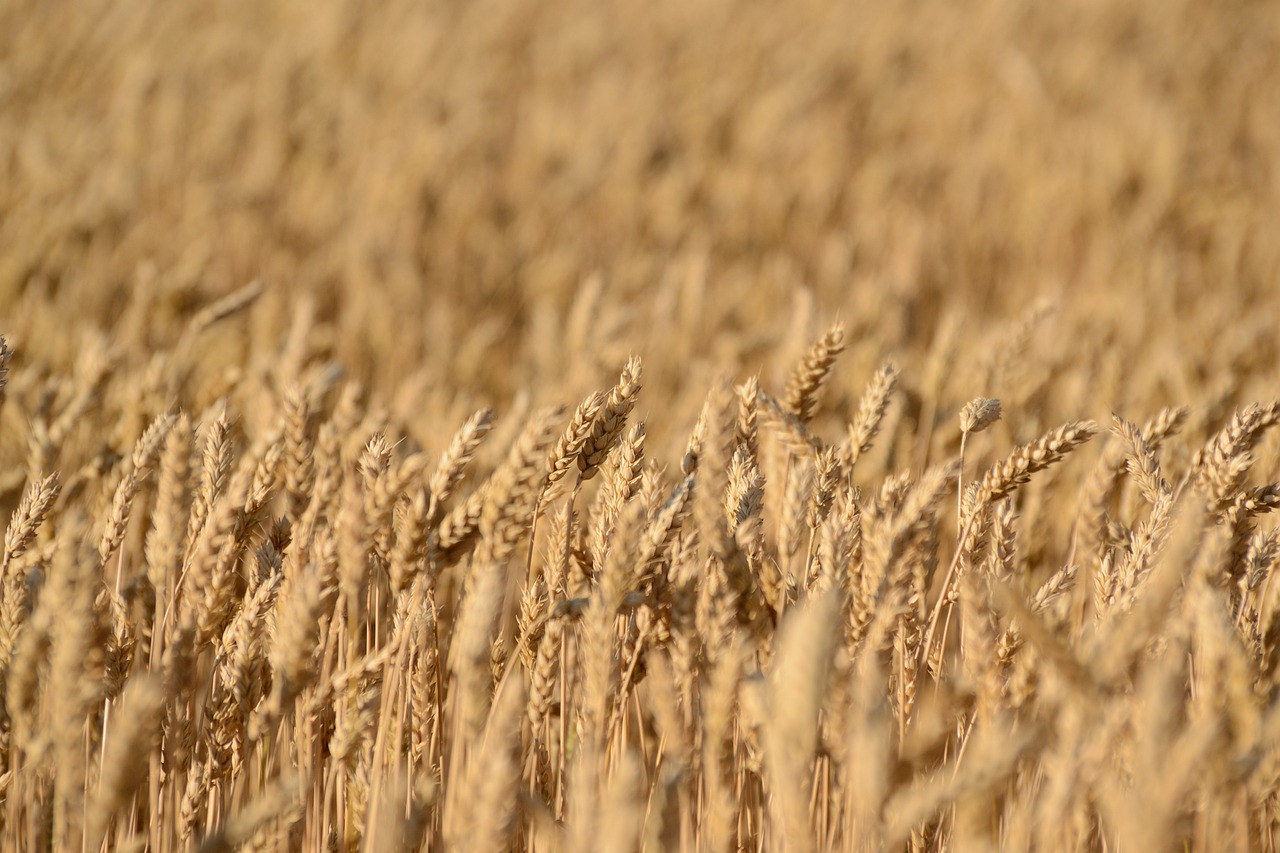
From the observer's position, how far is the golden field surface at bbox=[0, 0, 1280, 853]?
1089 mm

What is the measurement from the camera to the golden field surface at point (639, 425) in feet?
3.57

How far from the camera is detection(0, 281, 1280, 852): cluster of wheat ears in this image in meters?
0.93

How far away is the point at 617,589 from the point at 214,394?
1274 mm

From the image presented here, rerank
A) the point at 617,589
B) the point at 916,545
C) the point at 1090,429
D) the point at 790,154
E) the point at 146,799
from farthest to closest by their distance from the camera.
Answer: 1. the point at 790,154
2. the point at 146,799
3. the point at 1090,429
4. the point at 916,545
5. the point at 617,589

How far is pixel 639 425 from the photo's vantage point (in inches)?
55.1

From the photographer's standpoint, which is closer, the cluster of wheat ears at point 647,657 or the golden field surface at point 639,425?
the cluster of wheat ears at point 647,657

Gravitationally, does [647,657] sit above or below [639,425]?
below

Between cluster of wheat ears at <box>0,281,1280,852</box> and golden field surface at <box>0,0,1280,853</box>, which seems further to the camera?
golden field surface at <box>0,0,1280,853</box>

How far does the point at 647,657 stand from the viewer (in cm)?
142

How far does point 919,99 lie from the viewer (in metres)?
5.72

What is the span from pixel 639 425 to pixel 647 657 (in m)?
0.30

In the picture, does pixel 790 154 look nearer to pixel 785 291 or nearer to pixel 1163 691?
pixel 785 291

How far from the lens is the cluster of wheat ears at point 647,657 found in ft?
3.05

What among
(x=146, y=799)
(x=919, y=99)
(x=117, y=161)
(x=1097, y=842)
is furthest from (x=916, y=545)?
(x=919, y=99)
